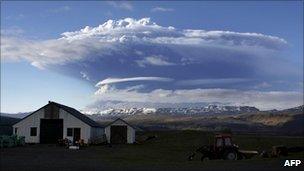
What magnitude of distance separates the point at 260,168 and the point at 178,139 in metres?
45.9

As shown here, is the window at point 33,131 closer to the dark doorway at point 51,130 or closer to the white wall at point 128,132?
the dark doorway at point 51,130

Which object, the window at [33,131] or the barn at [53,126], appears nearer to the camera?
the barn at [53,126]

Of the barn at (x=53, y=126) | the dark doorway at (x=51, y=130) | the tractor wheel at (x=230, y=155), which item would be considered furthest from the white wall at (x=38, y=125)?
the tractor wheel at (x=230, y=155)

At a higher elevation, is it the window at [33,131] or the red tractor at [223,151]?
the window at [33,131]

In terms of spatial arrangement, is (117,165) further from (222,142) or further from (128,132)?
(128,132)

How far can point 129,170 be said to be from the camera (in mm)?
28094

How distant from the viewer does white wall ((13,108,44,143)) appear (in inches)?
2741

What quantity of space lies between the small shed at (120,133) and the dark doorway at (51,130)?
22.2 ft

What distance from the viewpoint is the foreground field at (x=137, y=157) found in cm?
3020

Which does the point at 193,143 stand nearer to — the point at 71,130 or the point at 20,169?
the point at 71,130

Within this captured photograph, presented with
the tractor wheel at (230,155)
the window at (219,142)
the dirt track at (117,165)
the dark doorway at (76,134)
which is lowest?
the dirt track at (117,165)

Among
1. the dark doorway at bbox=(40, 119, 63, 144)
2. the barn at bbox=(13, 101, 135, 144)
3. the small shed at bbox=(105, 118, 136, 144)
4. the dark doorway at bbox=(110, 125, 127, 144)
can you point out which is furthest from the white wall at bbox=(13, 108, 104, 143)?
the dark doorway at bbox=(110, 125, 127, 144)

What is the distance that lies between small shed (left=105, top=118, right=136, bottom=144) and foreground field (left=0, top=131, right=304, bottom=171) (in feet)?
9.48

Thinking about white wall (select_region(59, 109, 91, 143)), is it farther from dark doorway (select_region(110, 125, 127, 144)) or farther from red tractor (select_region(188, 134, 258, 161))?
red tractor (select_region(188, 134, 258, 161))
